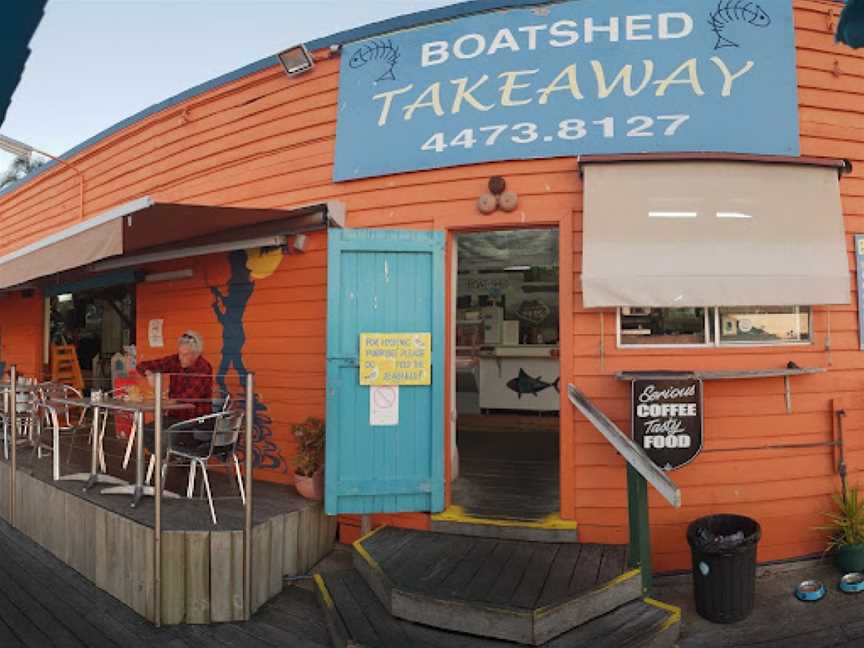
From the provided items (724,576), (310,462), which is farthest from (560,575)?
(310,462)

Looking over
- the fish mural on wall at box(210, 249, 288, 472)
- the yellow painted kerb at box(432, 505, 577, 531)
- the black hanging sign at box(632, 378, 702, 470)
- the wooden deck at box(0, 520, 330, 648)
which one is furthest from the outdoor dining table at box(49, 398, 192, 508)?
the black hanging sign at box(632, 378, 702, 470)

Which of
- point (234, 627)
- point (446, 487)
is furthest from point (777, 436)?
point (234, 627)

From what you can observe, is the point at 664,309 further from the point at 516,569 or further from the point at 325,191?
the point at 325,191

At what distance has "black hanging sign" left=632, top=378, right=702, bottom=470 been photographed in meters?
3.78

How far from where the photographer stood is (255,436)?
5309 millimetres

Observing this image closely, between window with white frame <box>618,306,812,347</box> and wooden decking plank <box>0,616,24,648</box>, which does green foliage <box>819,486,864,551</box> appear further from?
wooden decking plank <box>0,616,24,648</box>

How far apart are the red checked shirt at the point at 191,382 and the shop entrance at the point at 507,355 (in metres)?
2.47

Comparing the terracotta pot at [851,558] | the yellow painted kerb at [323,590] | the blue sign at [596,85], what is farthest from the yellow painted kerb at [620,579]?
the blue sign at [596,85]

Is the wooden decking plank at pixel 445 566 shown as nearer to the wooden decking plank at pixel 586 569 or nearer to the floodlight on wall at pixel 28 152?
the wooden decking plank at pixel 586 569

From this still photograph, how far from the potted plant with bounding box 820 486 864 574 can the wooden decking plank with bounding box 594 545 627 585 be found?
1.78 metres

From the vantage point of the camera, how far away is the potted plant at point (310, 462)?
438 cm

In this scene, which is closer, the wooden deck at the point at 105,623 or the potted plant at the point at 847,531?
the wooden deck at the point at 105,623

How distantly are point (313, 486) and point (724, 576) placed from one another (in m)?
3.07

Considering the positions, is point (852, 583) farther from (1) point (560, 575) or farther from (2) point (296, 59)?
(2) point (296, 59)
